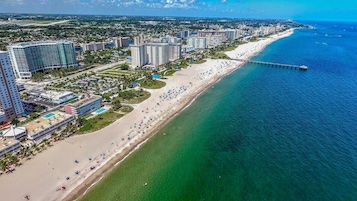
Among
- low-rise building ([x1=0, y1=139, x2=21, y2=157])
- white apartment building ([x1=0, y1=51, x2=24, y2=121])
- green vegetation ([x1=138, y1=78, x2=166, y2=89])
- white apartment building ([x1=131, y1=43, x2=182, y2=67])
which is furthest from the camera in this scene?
white apartment building ([x1=131, y1=43, x2=182, y2=67])

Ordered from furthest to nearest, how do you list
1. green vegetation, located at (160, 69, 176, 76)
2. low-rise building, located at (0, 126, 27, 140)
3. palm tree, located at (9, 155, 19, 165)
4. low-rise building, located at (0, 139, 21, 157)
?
green vegetation, located at (160, 69, 176, 76), low-rise building, located at (0, 126, 27, 140), low-rise building, located at (0, 139, 21, 157), palm tree, located at (9, 155, 19, 165)

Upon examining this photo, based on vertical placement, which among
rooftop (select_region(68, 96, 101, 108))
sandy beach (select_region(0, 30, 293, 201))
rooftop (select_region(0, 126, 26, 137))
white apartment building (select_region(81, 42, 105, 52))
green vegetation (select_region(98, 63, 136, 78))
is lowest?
sandy beach (select_region(0, 30, 293, 201))

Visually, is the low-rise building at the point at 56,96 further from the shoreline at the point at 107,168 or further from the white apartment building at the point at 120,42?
the white apartment building at the point at 120,42

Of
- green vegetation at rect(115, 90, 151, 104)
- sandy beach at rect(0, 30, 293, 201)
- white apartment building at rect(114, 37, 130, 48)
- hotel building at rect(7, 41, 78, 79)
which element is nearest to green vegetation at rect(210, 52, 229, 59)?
white apartment building at rect(114, 37, 130, 48)

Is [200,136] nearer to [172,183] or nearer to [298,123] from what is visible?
[172,183]

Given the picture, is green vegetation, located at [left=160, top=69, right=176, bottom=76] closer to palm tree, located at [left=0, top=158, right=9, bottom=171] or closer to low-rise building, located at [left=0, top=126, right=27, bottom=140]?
low-rise building, located at [left=0, top=126, right=27, bottom=140]

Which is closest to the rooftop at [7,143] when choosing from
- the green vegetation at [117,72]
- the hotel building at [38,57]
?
the green vegetation at [117,72]

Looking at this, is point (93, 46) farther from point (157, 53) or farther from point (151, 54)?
point (157, 53)

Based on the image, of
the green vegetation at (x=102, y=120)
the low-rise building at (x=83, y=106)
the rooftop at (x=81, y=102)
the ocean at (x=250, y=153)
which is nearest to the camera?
the ocean at (x=250, y=153)
